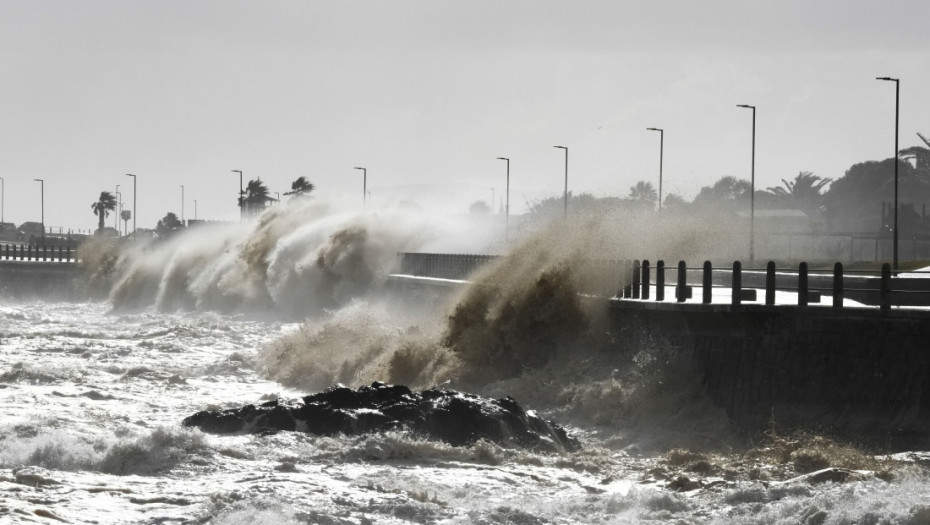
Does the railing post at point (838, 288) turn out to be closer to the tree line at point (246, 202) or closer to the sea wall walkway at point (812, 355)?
the sea wall walkway at point (812, 355)

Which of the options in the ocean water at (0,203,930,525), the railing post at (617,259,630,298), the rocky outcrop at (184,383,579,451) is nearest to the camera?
the ocean water at (0,203,930,525)

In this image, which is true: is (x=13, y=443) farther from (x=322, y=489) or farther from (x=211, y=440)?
(x=322, y=489)

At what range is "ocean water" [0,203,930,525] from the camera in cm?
1514

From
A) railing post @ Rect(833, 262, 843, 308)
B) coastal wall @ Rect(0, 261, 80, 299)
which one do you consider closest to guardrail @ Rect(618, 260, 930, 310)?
railing post @ Rect(833, 262, 843, 308)

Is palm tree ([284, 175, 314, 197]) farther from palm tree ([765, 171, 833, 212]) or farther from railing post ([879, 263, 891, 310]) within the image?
railing post ([879, 263, 891, 310])

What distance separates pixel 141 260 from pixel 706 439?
6402 centimetres

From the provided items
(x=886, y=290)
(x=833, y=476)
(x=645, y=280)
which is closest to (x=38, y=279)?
(x=645, y=280)

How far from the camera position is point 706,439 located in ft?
63.4

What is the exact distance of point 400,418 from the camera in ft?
65.2

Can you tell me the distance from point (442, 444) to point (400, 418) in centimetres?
114

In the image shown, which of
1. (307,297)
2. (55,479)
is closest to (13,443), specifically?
(55,479)

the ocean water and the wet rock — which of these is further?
the wet rock

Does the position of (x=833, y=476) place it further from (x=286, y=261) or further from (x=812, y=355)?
(x=286, y=261)

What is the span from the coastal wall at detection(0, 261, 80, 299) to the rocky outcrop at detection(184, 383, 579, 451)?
64451mm
